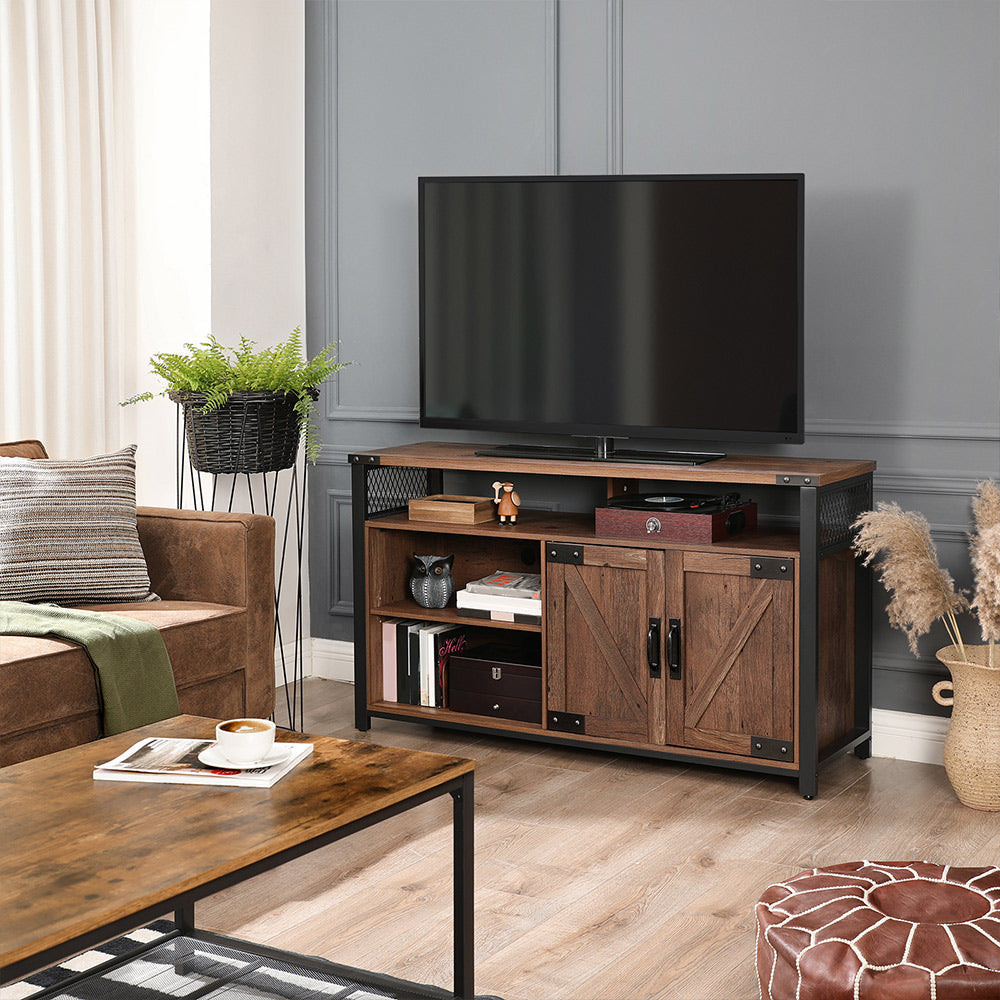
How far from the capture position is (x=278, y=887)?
2.68 metres

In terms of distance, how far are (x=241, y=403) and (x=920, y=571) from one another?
6.09ft

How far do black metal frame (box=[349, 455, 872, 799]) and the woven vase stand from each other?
0.32 m

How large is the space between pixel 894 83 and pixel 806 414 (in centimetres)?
92

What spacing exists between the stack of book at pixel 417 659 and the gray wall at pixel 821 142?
Answer: 77 centimetres

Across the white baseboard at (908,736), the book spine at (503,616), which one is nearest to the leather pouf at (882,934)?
the white baseboard at (908,736)

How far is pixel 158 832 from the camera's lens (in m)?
1.73

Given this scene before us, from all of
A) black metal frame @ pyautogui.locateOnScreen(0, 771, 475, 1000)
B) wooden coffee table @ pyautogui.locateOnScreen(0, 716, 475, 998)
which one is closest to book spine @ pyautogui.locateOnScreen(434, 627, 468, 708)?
black metal frame @ pyautogui.locateOnScreen(0, 771, 475, 1000)

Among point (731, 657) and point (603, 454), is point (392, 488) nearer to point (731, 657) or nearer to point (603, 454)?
point (603, 454)

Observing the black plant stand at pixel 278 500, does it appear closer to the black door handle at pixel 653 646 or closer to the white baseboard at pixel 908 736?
the black door handle at pixel 653 646

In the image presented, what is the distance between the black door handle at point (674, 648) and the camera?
3332mm

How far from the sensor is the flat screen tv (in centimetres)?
337

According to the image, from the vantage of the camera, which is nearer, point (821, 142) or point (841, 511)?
point (841, 511)

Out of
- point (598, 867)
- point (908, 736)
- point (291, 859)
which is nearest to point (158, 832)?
point (291, 859)

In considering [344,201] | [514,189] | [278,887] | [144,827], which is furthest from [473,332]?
[144,827]
